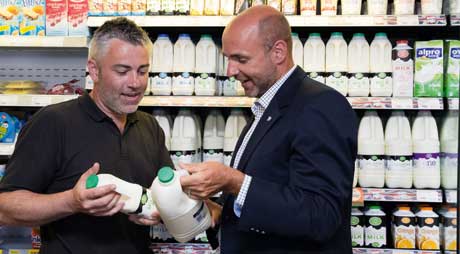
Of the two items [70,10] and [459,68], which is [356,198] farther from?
[70,10]

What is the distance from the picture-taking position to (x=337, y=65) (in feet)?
8.95

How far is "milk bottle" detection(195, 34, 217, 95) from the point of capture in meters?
2.77

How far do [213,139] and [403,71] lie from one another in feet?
3.58

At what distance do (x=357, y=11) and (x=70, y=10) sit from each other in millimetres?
1597

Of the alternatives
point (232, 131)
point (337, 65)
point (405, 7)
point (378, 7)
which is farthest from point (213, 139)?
point (405, 7)

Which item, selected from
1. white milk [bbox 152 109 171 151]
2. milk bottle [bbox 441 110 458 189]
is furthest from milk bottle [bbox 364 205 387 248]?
white milk [bbox 152 109 171 151]

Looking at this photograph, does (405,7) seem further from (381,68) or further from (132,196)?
(132,196)

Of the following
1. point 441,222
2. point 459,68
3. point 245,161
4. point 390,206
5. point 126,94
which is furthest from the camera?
point 390,206

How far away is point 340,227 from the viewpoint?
1.73 meters

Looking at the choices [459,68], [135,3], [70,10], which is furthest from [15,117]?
[459,68]

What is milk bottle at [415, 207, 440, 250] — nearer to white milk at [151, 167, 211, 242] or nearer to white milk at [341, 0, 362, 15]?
white milk at [341, 0, 362, 15]

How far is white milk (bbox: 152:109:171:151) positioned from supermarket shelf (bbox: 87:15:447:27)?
516 millimetres

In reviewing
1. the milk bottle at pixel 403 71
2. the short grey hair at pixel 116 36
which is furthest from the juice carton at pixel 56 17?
the milk bottle at pixel 403 71

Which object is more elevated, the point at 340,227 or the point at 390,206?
the point at 340,227
